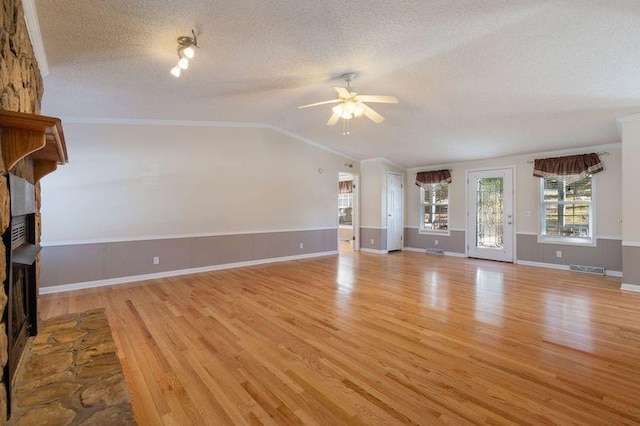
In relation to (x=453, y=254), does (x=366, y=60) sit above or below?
above

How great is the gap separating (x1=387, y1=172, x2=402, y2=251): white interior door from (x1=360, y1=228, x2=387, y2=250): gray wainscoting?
0.71ft

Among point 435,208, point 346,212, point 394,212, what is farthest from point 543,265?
point 346,212

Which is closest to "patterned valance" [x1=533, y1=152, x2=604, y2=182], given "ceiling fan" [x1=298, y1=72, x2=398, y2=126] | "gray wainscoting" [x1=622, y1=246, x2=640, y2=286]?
"gray wainscoting" [x1=622, y1=246, x2=640, y2=286]

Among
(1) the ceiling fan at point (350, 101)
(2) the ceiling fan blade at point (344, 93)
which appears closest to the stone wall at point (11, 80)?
(1) the ceiling fan at point (350, 101)

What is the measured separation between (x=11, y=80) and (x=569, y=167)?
24.0 feet

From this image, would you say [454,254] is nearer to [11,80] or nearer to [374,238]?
[374,238]

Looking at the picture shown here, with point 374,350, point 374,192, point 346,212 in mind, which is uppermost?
point 374,192

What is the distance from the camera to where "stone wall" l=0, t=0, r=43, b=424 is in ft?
4.57

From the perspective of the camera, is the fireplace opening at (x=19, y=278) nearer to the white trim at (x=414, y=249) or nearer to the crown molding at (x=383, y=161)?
the crown molding at (x=383, y=161)

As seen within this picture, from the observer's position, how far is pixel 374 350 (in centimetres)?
251

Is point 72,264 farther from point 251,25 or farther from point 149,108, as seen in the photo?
point 251,25

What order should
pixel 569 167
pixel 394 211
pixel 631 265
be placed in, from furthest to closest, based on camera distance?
pixel 394 211
pixel 569 167
pixel 631 265

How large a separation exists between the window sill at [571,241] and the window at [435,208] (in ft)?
6.56

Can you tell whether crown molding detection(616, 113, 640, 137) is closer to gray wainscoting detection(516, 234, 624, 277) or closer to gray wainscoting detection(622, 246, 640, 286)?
gray wainscoting detection(622, 246, 640, 286)
